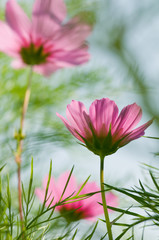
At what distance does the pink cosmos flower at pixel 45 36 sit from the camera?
0.40 m

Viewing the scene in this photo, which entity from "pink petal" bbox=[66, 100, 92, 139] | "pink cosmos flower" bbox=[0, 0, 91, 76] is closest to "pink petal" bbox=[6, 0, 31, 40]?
"pink cosmos flower" bbox=[0, 0, 91, 76]

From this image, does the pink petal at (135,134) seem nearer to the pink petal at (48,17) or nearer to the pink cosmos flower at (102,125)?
the pink cosmos flower at (102,125)

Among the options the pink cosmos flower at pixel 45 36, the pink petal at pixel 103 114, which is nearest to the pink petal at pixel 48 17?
the pink cosmos flower at pixel 45 36

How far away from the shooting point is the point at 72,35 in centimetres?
40

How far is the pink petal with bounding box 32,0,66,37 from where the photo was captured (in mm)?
407

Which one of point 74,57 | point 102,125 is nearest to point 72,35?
point 74,57

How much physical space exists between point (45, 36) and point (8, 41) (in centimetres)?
4

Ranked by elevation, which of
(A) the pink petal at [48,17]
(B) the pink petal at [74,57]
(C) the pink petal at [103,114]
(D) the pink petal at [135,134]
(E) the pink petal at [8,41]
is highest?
(A) the pink petal at [48,17]

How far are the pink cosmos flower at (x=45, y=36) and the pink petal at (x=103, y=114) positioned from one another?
0.16 m

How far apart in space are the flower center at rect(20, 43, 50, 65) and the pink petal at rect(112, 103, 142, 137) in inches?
8.5

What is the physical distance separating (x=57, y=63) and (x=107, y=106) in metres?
0.21

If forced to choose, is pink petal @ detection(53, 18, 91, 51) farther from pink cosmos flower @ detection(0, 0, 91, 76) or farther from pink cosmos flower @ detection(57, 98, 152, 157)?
pink cosmos flower @ detection(57, 98, 152, 157)

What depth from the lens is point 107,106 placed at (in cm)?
23

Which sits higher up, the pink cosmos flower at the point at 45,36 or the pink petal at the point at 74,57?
the pink cosmos flower at the point at 45,36
